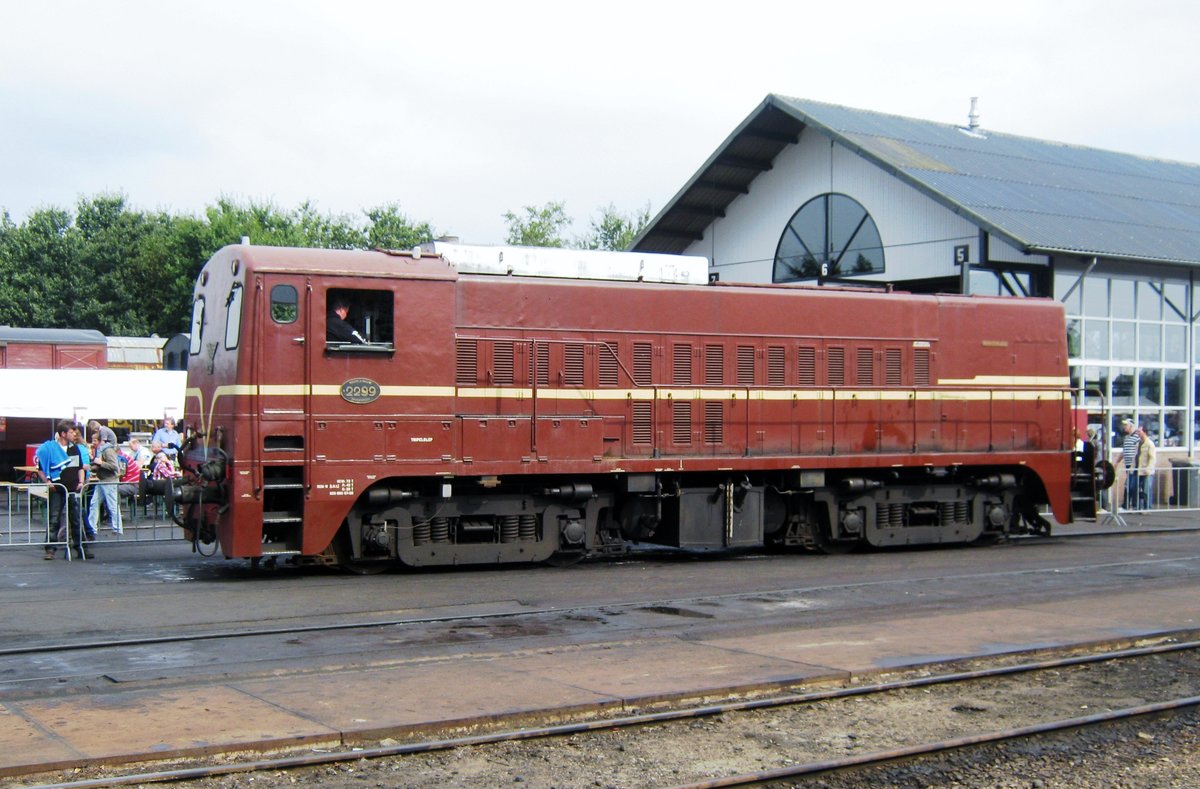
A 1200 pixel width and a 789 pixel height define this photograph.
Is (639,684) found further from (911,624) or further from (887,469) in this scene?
(887,469)

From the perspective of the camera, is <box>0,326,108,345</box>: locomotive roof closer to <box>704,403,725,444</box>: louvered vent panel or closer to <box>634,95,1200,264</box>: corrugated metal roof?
<box>634,95,1200,264</box>: corrugated metal roof

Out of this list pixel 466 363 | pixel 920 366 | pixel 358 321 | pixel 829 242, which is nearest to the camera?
pixel 358 321

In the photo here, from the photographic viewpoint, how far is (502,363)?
14.8 meters

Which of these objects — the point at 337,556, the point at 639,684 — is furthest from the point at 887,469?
the point at 639,684

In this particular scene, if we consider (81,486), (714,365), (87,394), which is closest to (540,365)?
(714,365)

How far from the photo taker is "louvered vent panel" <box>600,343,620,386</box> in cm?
1547

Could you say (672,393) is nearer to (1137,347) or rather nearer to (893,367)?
(893,367)

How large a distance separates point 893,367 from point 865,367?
477mm

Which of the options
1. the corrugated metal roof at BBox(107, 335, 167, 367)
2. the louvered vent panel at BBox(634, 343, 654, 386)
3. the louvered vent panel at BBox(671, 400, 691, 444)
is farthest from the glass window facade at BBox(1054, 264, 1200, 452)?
the corrugated metal roof at BBox(107, 335, 167, 367)

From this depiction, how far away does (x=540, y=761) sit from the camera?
710 centimetres

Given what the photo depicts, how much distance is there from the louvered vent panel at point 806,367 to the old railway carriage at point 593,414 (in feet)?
0.09

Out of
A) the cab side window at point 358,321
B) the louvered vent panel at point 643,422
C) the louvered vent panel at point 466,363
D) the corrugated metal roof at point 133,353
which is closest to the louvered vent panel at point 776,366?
the louvered vent panel at point 643,422

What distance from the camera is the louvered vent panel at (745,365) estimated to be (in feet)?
53.7

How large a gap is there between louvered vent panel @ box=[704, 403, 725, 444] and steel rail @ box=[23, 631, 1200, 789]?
668cm
